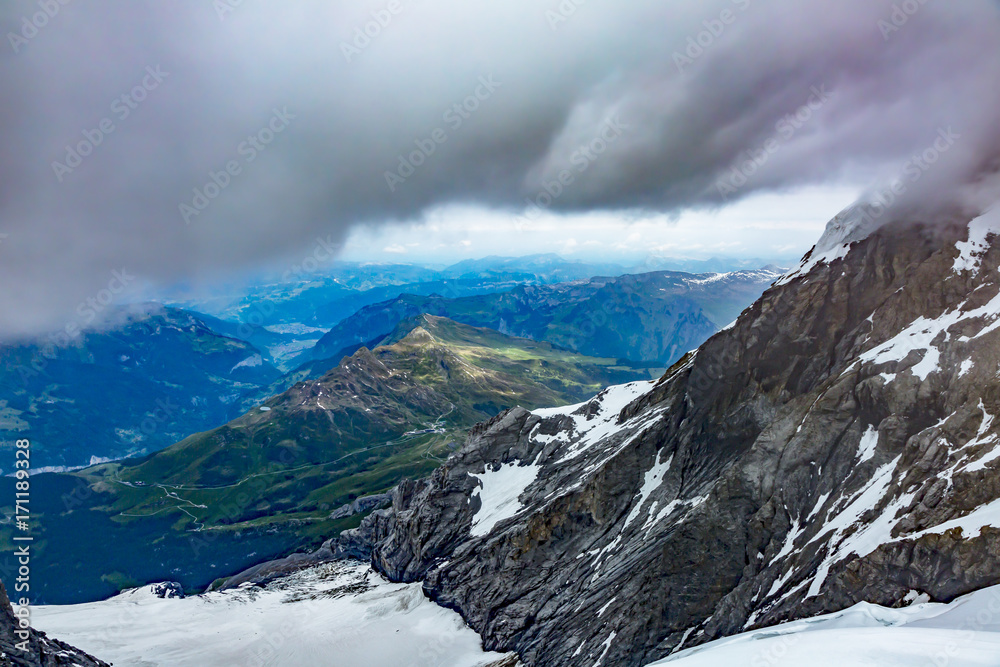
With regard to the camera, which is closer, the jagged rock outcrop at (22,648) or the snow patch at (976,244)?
the jagged rock outcrop at (22,648)

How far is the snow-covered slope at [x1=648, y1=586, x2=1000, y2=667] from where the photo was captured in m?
25.3

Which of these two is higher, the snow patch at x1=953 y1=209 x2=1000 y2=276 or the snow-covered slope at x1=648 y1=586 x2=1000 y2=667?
the snow patch at x1=953 y1=209 x2=1000 y2=276

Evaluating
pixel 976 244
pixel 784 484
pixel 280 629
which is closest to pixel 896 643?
pixel 784 484

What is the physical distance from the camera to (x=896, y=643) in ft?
89.9

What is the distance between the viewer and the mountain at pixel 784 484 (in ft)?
155

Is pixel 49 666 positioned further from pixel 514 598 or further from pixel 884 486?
pixel 884 486

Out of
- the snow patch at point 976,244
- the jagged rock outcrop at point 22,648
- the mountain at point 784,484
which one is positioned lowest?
the mountain at point 784,484

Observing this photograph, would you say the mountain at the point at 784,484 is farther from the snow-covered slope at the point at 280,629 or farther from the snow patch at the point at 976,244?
the snow-covered slope at the point at 280,629

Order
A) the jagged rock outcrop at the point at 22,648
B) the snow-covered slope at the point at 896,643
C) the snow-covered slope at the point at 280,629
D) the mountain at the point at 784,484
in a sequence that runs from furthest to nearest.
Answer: the snow-covered slope at the point at 280,629, the jagged rock outcrop at the point at 22,648, the mountain at the point at 784,484, the snow-covered slope at the point at 896,643

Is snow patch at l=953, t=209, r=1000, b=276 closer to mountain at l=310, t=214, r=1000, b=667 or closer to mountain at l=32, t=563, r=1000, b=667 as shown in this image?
mountain at l=310, t=214, r=1000, b=667

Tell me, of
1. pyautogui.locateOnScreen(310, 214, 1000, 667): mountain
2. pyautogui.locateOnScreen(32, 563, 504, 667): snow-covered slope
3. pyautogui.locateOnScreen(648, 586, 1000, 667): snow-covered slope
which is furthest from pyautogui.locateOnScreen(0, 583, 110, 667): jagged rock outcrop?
pyautogui.locateOnScreen(648, 586, 1000, 667): snow-covered slope

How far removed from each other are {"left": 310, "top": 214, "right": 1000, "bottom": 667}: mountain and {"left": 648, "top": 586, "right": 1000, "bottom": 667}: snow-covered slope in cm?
405

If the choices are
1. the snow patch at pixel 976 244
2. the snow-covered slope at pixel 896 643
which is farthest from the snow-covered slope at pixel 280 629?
the snow patch at pixel 976 244

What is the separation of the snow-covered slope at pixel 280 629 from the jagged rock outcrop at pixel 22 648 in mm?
41247
